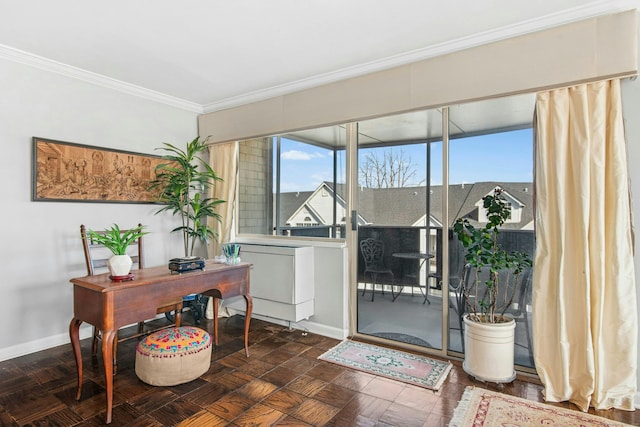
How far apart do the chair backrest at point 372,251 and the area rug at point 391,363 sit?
751 millimetres

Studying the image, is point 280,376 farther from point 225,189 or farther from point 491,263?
point 225,189

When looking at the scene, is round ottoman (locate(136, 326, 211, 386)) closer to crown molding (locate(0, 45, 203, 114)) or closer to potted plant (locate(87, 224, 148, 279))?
potted plant (locate(87, 224, 148, 279))

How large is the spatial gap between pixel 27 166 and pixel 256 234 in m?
2.21

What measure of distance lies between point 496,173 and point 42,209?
12.7 ft

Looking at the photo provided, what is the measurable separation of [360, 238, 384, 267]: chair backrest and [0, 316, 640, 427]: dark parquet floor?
102cm

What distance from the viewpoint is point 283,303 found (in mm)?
3613

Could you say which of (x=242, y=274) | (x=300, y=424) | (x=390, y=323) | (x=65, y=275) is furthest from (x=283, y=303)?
(x=65, y=275)

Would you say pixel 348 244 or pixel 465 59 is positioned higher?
pixel 465 59

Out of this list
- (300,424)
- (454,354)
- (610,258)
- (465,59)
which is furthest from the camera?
(454,354)

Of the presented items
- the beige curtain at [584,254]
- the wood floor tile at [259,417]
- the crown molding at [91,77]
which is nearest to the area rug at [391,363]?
the beige curtain at [584,254]

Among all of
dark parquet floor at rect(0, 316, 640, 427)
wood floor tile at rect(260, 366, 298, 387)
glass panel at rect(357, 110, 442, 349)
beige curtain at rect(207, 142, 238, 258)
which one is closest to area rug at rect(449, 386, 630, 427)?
dark parquet floor at rect(0, 316, 640, 427)

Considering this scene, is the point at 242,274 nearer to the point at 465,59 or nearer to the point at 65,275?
the point at 65,275

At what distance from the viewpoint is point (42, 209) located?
317cm

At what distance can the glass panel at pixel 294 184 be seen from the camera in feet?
11.9
